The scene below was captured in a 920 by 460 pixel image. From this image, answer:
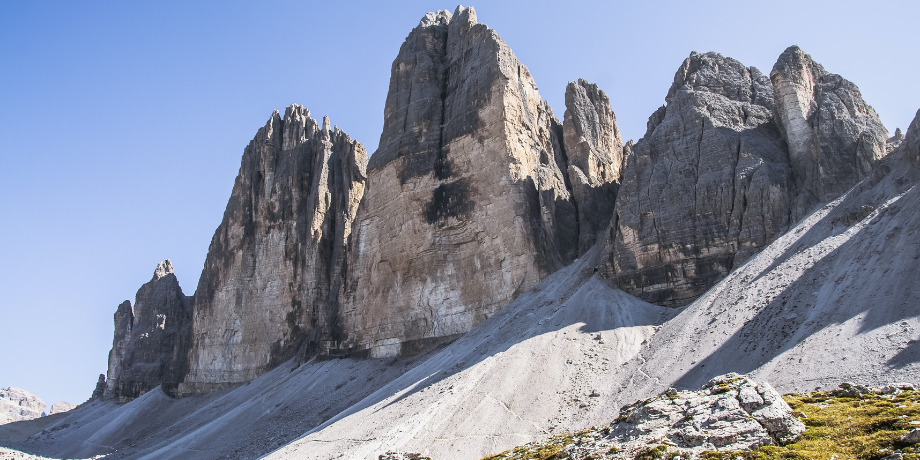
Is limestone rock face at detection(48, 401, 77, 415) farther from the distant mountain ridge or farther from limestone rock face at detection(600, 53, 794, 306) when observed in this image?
limestone rock face at detection(600, 53, 794, 306)

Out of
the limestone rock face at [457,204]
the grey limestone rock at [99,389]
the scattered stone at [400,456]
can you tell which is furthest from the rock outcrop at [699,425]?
the grey limestone rock at [99,389]

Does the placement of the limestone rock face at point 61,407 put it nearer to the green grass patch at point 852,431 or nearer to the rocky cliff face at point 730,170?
the rocky cliff face at point 730,170

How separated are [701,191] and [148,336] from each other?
222ft

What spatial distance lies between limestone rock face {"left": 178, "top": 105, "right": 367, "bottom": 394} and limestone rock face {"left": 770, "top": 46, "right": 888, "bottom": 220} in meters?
37.7

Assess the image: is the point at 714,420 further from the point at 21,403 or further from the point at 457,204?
the point at 21,403

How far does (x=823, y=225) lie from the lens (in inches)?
1198

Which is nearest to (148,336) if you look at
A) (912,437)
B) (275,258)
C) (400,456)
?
(275,258)

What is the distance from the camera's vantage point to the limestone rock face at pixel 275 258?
2454 inches

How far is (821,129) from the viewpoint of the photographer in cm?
3444

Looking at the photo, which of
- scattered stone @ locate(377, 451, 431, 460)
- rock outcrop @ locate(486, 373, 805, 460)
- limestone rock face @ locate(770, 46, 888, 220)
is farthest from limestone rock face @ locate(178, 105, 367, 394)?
rock outcrop @ locate(486, 373, 805, 460)

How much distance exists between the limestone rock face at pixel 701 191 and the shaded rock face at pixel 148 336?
173 feet

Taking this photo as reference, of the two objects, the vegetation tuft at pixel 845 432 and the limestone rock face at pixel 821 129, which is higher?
the limestone rock face at pixel 821 129

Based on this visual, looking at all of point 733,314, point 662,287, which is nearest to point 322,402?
point 662,287

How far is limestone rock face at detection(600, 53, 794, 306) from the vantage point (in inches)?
1319
